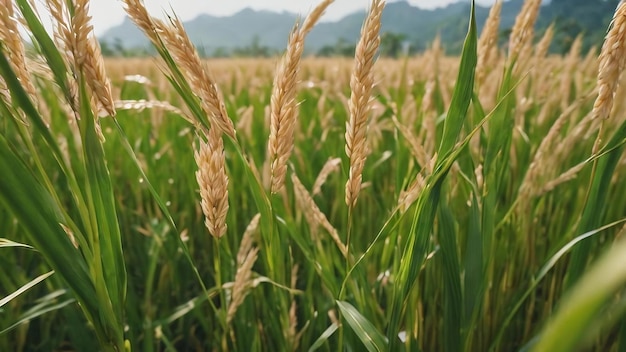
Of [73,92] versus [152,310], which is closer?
[73,92]

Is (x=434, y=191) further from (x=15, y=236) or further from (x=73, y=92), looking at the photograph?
(x=15, y=236)

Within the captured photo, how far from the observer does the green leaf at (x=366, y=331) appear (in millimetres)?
643

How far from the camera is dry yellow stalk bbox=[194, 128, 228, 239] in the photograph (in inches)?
22.7

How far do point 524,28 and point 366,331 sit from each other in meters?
0.61

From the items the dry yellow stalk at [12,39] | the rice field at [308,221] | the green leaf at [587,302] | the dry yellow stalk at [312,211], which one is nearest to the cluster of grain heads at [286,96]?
the rice field at [308,221]

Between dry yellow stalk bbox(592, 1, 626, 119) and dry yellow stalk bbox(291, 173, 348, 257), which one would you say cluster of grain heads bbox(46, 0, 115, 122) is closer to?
dry yellow stalk bbox(291, 173, 348, 257)

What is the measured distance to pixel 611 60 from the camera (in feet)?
1.98

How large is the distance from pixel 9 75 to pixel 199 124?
0.66ft

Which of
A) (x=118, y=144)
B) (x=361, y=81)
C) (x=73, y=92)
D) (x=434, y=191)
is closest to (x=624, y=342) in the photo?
(x=434, y=191)

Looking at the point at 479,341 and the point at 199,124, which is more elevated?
the point at 199,124

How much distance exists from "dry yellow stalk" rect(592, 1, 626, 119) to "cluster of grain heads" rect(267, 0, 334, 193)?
1.11 ft

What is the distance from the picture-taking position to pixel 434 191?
0.59 m

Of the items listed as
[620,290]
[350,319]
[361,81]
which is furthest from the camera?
[620,290]

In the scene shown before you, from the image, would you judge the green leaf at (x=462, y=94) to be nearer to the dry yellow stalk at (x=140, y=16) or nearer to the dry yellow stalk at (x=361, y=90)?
the dry yellow stalk at (x=361, y=90)
